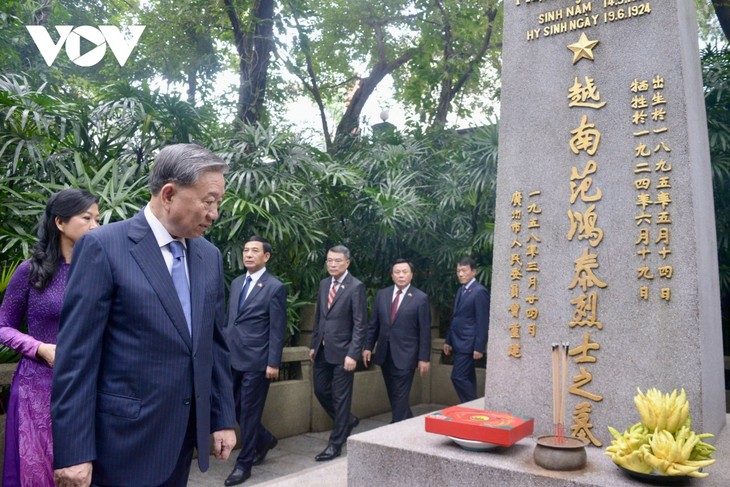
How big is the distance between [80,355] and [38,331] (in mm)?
1014

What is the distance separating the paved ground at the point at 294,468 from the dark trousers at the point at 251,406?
19cm

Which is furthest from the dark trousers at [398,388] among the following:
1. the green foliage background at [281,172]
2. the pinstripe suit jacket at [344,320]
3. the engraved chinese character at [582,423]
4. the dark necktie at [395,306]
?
the engraved chinese character at [582,423]

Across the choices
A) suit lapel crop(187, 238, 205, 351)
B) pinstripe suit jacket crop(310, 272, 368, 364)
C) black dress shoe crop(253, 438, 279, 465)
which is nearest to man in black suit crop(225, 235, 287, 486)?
black dress shoe crop(253, 438, 279, 465)

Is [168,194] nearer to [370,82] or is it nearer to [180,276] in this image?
[180,276]

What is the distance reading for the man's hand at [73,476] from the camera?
159cm

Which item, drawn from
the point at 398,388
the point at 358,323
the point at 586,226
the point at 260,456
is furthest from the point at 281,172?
the point at 586,226

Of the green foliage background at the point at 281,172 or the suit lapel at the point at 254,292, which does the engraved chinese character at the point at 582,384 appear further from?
the green foliage background at the point at 281,172

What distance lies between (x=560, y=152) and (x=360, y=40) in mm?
9419

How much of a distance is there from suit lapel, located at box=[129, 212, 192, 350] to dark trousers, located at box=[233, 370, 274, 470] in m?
3.13

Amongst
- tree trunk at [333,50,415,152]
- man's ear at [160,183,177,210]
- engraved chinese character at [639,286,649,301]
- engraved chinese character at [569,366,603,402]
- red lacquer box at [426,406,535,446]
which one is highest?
tree trunk at [333,50,415,152]

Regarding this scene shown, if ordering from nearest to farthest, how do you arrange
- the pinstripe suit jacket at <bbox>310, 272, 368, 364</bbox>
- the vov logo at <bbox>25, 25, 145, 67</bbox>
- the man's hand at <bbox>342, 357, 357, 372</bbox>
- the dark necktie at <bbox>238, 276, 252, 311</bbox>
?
the dark necktie at <bbox>238, 276, 252, 311</bbox>
the man's hand at <bbox>342, 357, 357, 372</bbox>
the pinstripe suit jacket at <bbox>310, 272, 368, 364</bbox>
the vov logo at <bbox>25, 25, 145, 67</bbox>

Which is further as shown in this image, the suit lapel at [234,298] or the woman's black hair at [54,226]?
the suit lapel at [234,298]

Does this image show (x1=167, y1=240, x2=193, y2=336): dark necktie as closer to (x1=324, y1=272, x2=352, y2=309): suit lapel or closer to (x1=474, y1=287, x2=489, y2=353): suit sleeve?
(x1=324, y1=272, x2=352, y2=309): suit lapel

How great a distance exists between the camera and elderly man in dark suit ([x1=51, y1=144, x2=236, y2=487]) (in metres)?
1.64
